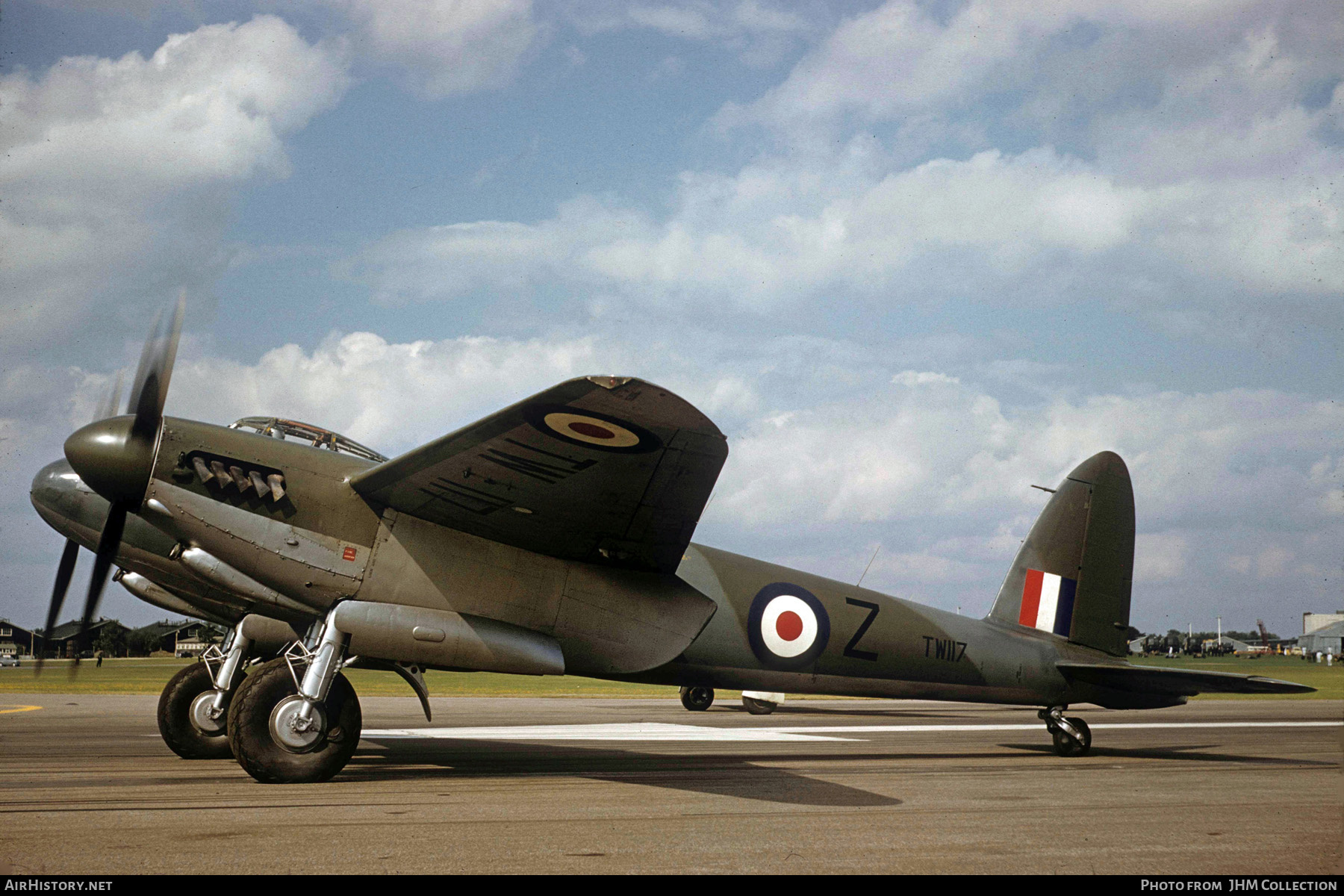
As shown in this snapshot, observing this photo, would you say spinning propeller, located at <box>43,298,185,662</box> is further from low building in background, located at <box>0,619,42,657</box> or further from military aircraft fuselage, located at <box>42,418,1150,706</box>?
low building in background, located at <box>0,619,42,657</box>

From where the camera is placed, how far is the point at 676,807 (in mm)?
7461

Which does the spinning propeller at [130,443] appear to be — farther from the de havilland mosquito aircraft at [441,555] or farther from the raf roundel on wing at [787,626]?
the raf roundel on wing at [787,626]

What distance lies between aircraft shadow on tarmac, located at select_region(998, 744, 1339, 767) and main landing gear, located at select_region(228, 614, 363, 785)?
885 centimetres

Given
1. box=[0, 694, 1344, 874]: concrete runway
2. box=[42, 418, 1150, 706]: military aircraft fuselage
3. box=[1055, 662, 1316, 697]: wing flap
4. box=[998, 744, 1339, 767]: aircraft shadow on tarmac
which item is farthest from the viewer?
box=[998, 744, 1339, 767]: aircraft shadow on tarmac

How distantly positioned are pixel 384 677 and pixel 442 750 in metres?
46.6

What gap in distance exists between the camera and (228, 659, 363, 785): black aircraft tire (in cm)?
816

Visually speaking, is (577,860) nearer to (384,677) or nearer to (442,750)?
(442,750)

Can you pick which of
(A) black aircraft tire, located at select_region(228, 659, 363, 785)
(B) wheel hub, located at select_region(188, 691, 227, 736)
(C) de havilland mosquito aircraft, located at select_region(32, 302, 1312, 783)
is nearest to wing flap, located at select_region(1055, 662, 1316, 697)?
(C) de havilland mosquito aircraft, located at select_region(32, 302, 1312, 783)

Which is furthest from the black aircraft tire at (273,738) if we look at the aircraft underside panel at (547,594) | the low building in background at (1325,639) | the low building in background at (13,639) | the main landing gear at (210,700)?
the low building in background at (1325,639)

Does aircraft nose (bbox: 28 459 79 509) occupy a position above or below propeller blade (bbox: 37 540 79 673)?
above

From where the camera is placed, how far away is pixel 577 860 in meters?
5.38

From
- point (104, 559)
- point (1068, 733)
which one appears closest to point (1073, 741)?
point (1068, 733)

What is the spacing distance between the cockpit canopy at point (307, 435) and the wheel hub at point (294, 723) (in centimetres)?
251
